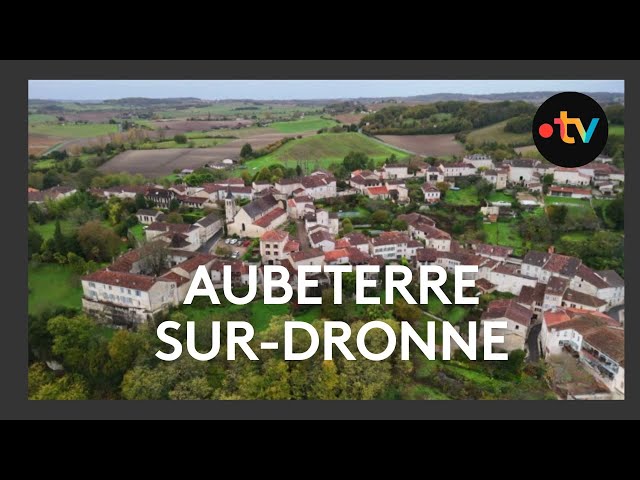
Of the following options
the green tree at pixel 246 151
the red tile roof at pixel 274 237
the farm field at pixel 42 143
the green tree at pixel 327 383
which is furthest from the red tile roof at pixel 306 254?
the green tree at pixel 246 151

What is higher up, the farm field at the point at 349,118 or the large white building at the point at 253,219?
the farm field at the point at 349,118

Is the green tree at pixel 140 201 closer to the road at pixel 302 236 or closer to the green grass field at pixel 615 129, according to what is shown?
the road at pixel 302 236

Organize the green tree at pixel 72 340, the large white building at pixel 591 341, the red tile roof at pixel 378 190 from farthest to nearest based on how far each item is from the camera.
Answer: the red tile roof at pixel 378 190 < the large white building at pixel 591 341 < the green tree at pixel 72 340

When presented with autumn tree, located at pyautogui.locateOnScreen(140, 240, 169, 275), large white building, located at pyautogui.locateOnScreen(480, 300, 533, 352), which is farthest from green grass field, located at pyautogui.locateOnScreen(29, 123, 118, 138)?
large white building, located at pyautogui.locateOnScreen(480, 300, 533, 352)
